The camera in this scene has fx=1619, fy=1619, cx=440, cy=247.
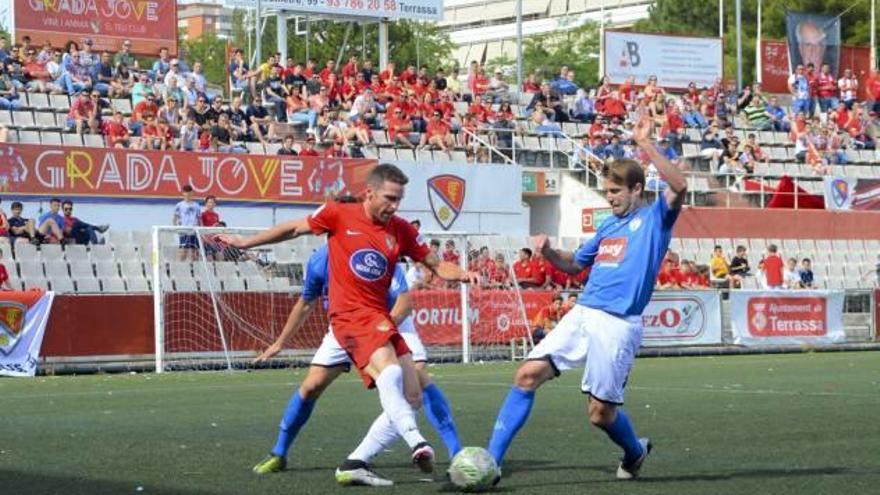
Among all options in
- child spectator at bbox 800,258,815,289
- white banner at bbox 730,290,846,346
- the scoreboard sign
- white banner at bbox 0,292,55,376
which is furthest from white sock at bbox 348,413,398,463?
the scoreboard sign

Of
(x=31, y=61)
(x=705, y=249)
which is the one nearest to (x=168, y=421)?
(x=31, y=61)

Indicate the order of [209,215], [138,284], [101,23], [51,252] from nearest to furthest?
[51,252] → [138,284] → [209,215] → [101,23]

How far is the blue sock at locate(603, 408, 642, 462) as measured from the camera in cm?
955

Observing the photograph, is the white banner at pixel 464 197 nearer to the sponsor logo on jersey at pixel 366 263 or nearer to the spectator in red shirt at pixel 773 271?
the spectator in red shirt at pixel 773 271

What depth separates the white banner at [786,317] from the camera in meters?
29.5

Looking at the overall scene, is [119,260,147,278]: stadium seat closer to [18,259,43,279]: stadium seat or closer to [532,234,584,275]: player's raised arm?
[18,259,43,279]: stadium seat

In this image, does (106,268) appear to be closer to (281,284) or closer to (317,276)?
(281,284)

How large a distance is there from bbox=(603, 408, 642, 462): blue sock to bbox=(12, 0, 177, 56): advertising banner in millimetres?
27960

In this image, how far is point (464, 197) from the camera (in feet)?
109

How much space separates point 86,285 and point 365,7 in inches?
713

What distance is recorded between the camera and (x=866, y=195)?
39.8 metres

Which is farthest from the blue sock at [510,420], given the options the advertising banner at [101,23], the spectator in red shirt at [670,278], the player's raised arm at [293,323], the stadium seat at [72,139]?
the advertising banner at [101,23]

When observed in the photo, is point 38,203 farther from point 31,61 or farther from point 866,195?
point 866,195

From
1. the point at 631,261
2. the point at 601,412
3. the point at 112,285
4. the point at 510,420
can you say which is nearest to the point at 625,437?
the point at 601,412
